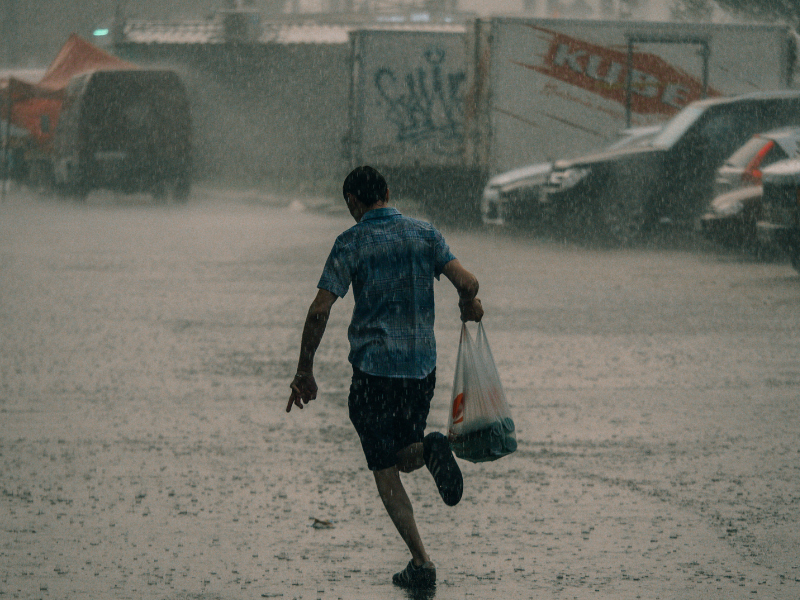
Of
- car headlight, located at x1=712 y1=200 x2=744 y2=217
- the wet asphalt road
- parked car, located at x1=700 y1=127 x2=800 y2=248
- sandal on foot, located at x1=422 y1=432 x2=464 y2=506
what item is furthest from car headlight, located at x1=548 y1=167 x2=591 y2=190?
sandal on foot, located at x1=422 y1=432 x2=464 y2=506

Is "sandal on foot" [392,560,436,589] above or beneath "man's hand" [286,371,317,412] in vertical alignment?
beneath

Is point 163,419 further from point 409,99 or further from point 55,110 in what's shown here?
point 55,110

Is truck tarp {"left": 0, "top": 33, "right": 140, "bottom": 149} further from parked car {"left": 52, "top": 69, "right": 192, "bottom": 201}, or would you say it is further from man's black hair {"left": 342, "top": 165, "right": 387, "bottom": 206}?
man's black hair {"left": 342, "top": 165, "right": 387, "bottom": 206}

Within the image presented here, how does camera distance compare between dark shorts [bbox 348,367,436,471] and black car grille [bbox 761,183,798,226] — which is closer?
dark shorts [bbox 348,367,436,471]

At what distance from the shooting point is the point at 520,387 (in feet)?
25.2

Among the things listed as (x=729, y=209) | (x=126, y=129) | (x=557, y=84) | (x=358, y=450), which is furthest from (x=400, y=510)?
(x=126, y=129)

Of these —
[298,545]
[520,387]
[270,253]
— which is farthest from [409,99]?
[298,545]

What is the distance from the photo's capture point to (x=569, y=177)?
656 inches

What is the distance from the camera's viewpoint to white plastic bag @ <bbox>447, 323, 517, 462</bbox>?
4.38 metres

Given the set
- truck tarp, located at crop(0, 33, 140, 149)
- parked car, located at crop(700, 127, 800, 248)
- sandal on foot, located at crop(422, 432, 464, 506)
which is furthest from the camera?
truck tarp, located at crop(0, 33, 140, 149)

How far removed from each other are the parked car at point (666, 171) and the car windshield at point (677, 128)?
0.01m

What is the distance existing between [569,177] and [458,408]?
12561 millimetres

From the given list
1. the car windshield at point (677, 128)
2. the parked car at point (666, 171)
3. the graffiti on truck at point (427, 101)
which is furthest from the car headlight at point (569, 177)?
the graffiti on truck at point (427, 101)

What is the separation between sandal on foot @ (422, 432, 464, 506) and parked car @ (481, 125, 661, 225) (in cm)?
1357
